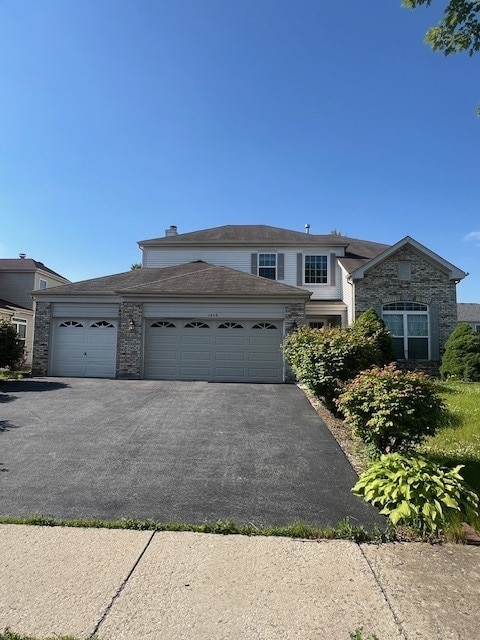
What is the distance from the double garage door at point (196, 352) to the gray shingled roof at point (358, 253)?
19.7 ft

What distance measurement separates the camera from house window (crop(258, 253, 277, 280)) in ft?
66.6

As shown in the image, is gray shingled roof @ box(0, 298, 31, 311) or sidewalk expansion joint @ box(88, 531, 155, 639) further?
gray shingled roof @ box(0, 298, 31, 311)

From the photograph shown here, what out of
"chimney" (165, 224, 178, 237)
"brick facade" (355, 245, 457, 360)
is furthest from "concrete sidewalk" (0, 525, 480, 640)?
"chimney" (165, 224, 178, 237)

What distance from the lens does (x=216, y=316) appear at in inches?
585

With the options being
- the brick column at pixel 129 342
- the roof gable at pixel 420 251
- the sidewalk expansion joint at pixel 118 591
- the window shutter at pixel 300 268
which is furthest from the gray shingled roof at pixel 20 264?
the sidewalk expansion joint at pixel 118 591

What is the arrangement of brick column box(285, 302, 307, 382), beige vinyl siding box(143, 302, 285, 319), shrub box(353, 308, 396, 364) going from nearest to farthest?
brick column box(285, 302, 307, 382)
beige vinyl siding box(143, 302, 285, 319)
shrub box(353, 308, 396, 364)

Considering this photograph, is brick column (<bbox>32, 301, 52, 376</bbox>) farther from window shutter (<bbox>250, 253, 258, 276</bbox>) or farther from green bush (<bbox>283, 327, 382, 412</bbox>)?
green bush (<bbox>283, 327, 382, 412</bbox>)

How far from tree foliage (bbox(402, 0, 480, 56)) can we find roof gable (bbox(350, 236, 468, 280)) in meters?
11.7

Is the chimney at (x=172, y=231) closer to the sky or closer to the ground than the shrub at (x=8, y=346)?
closer to the sky

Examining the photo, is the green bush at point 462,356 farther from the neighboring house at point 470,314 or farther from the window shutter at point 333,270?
the neighboring house at point 470,314

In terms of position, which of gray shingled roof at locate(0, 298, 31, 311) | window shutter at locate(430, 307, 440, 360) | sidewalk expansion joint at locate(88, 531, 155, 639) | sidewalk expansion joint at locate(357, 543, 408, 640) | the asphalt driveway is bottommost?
sidewalk expansion joint at locate(88, 531, 155, 639)

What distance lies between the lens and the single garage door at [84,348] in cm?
1541

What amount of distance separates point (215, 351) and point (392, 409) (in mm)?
10024

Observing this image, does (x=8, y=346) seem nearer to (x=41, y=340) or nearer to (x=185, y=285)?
(x=41, y=340)
